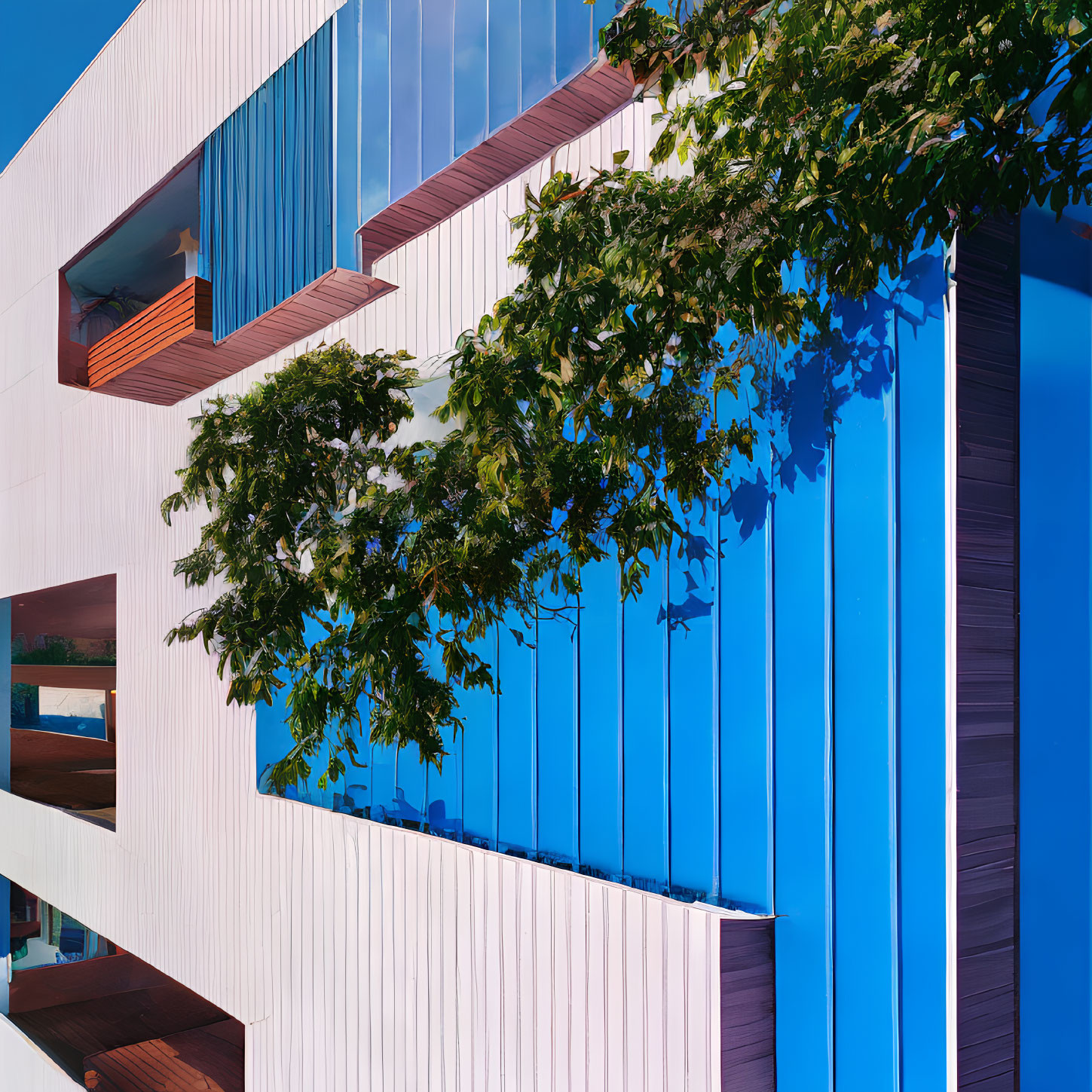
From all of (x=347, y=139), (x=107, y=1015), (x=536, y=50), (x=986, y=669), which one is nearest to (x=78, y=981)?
(x=107, y=1015)

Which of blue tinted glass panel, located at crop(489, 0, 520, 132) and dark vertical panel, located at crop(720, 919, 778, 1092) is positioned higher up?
blue tinted glass panel, located at crop(489, 0, 520, 132)

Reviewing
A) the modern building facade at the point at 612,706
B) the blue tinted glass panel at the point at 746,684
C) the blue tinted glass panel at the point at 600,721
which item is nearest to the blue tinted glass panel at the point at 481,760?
the modern building facade at the point at 612,706

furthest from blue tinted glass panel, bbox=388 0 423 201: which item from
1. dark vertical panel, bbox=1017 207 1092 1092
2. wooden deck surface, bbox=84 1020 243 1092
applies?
wooden deck surface, bbox=84 1020 243 1092

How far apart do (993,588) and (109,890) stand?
A: 8.97 meters

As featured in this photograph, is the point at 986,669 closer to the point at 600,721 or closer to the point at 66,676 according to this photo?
the point at 600,721

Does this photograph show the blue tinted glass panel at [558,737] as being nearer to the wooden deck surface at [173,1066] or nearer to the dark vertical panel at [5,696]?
the wooden deck surface at [173,1066]

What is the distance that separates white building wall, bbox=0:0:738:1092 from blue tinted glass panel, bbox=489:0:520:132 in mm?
339

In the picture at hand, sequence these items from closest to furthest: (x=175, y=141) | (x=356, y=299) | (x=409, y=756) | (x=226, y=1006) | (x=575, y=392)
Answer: (x=575, y=392), (x=409, y=756), (x=356, y=299), (x=226, y=1006), (x=175, y=141)

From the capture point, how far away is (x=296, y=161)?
5852 mm

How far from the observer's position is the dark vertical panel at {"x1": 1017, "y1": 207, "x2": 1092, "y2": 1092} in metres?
2.69

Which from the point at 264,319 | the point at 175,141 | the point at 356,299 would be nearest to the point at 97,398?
the point at 175,141

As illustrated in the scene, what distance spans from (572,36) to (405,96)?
54.1 inches

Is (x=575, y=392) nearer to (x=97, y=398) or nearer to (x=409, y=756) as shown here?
(x=409, y=756)

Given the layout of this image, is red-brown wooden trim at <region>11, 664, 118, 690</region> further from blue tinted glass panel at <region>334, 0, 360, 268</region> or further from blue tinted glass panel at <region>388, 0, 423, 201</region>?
blue tinted glass panel at <region>388, 0, 423, 201</region>
